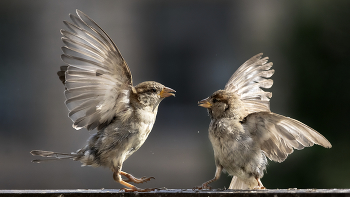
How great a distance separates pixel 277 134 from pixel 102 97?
4.49 feet

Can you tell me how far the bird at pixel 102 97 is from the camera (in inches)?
107

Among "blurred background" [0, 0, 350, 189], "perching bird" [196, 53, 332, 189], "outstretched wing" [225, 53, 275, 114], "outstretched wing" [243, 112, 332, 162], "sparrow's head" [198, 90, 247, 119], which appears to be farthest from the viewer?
"blurred background" [0, 0, 350, 189]

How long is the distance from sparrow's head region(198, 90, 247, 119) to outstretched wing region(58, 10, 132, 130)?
2.40 feet

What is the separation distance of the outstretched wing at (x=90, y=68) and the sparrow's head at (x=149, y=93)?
12 centimetres

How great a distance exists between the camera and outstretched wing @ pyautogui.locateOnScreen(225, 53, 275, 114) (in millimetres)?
3520

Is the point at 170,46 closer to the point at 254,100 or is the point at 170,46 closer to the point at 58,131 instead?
the point at 58,131

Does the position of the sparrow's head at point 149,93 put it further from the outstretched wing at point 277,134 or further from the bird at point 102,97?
the outstretched wing at point 277,134

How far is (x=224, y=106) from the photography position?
3.04 metres

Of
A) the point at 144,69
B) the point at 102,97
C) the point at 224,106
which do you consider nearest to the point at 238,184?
the point at 224,106

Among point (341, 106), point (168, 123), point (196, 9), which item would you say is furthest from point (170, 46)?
point (341, 106)

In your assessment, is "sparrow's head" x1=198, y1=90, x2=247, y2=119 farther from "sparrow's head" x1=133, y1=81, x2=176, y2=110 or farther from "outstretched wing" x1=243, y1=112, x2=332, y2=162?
"sparrow's head" x1=133, y1=81, x2=176, y2=110

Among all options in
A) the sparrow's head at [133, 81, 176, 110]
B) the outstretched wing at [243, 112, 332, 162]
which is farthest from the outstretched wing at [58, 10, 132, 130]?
the outstretched wing at [243, 112, 332, 162]

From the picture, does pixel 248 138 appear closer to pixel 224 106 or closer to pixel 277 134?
pixel 277 134

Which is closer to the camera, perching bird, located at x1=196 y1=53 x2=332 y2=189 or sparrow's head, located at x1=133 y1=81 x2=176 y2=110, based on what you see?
perching bird, located at x1=196 y1=53 x2=332 y2=189
